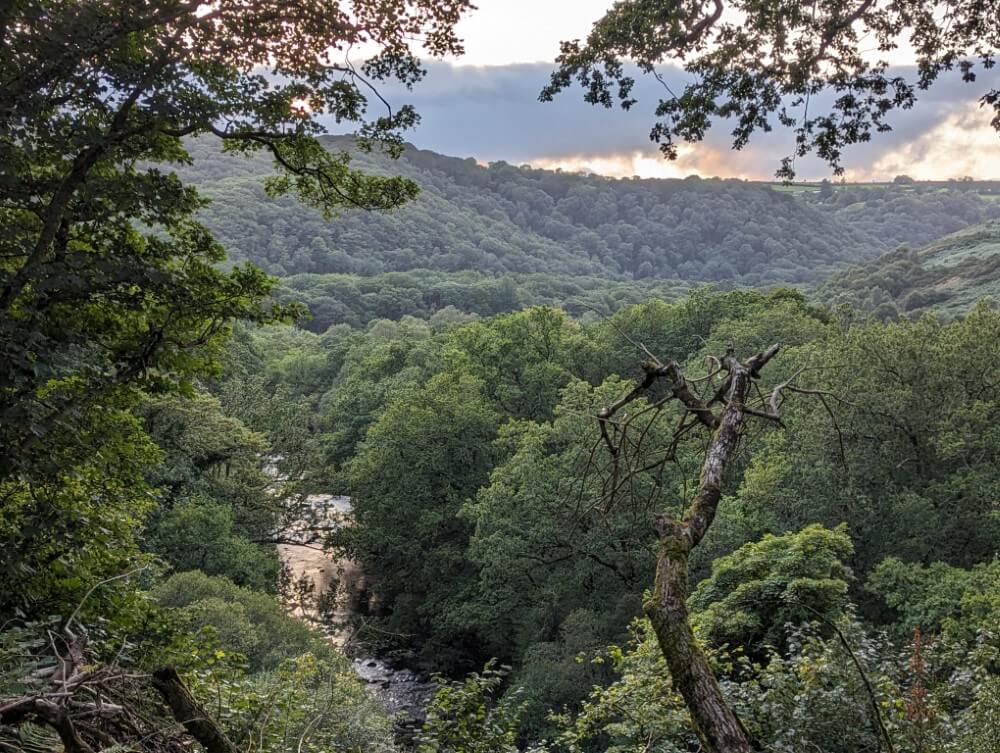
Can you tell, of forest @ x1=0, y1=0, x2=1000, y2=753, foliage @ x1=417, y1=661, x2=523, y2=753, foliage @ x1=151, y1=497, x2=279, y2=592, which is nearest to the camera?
forest @ x1=0, y1=0, x2=1000, y2=753

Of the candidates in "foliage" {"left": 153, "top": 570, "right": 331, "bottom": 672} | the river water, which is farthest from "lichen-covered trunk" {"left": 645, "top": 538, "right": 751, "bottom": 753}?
the river water

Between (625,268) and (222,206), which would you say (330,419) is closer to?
(222,206)

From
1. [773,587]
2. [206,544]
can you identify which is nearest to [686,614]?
[773,587]

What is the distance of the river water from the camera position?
23.5 m

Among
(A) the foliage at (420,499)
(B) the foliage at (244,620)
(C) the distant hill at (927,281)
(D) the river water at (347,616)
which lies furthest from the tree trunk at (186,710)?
(C) the distant hill at (927,281)

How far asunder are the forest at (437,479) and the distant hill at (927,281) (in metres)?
46.0

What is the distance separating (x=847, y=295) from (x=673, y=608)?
88.3m

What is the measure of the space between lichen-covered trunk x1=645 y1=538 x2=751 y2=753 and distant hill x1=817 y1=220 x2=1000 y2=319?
2777 inches

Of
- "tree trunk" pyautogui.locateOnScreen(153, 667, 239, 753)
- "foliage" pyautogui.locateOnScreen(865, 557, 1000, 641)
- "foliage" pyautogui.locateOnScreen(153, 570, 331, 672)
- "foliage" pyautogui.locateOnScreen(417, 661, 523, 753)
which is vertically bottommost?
"foliage" pyautogui.locateOnScreen(153, 570, 331, 672)

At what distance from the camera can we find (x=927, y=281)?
88.6 m

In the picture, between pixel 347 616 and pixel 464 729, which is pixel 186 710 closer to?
pixel 464 729

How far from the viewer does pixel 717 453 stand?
381 cm

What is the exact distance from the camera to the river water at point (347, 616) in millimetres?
23484

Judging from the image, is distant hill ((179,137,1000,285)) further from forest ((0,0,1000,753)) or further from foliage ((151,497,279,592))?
foliage ((151,497,279,592))
